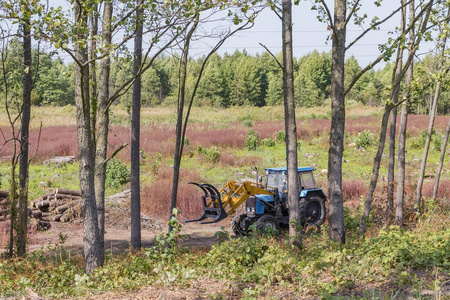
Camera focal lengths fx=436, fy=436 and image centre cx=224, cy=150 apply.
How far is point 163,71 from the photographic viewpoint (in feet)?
219

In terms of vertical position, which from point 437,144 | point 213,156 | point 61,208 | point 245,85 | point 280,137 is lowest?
point 61,208

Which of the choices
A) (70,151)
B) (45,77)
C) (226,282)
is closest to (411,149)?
(70,151)

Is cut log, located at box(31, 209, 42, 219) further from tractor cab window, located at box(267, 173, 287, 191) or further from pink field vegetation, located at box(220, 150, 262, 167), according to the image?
pink field vegetation, located at box(220, 150, 262, 167)

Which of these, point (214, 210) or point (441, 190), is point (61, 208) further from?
point (441, 190)

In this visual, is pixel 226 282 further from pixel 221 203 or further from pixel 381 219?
pixel 381 219

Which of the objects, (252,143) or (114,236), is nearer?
(114,236)

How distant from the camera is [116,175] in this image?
1672 cm

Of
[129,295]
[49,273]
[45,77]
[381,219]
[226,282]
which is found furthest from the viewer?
[45,77]

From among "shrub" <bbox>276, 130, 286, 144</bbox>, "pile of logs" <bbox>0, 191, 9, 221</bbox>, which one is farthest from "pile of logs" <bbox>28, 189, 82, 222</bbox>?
"shrub" <bbox>276, 130, 286, 144</bbox>

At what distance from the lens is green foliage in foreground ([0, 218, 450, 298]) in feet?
17.0

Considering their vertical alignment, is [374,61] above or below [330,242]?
above

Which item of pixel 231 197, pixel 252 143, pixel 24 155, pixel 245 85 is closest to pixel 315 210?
pixel 231 197

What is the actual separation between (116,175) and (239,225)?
7358 mm

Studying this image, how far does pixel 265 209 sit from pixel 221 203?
1653mm
